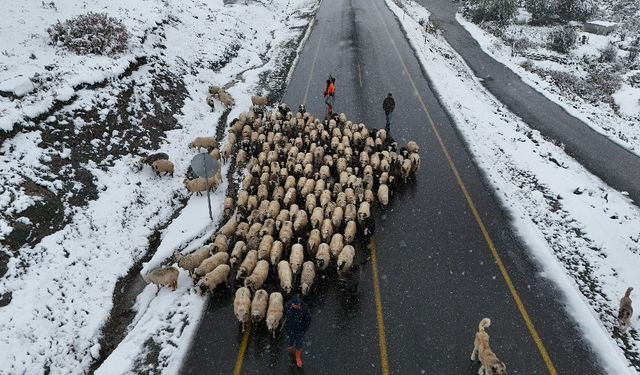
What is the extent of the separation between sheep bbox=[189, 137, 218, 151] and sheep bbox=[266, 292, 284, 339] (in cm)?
948

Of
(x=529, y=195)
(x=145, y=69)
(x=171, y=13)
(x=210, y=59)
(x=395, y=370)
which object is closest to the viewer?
(x=395, y=370)

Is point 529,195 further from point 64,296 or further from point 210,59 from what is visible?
point 210,59

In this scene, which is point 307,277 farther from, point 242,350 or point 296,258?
point 242,350

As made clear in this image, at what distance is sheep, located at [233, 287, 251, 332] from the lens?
33.1ft

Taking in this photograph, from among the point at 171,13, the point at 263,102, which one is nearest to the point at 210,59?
the point at 171,13

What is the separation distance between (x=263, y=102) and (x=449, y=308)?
14.4m

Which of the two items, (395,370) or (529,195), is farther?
(529,195)

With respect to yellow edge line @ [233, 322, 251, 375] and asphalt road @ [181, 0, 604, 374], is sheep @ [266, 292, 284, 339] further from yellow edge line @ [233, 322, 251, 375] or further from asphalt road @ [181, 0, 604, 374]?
yellow edge line @ [233, 322, 251, 375]

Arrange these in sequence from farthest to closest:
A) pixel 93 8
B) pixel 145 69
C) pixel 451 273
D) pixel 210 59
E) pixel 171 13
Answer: pixel 171 13 → pixel 210 59 → pixel 93 8 → pixel 145 69 → pixel 451 273

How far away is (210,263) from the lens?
37.9 ft

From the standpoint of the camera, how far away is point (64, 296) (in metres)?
10.8

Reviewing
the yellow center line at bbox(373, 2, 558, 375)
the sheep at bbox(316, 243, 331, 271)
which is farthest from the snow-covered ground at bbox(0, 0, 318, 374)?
the yellow center line at bbox(373, 2, 558, 375)

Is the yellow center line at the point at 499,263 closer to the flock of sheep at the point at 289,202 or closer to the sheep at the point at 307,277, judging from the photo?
the flock of sheep at the point at 289,202

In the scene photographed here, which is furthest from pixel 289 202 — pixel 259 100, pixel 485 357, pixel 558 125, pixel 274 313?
pixel 558 125
